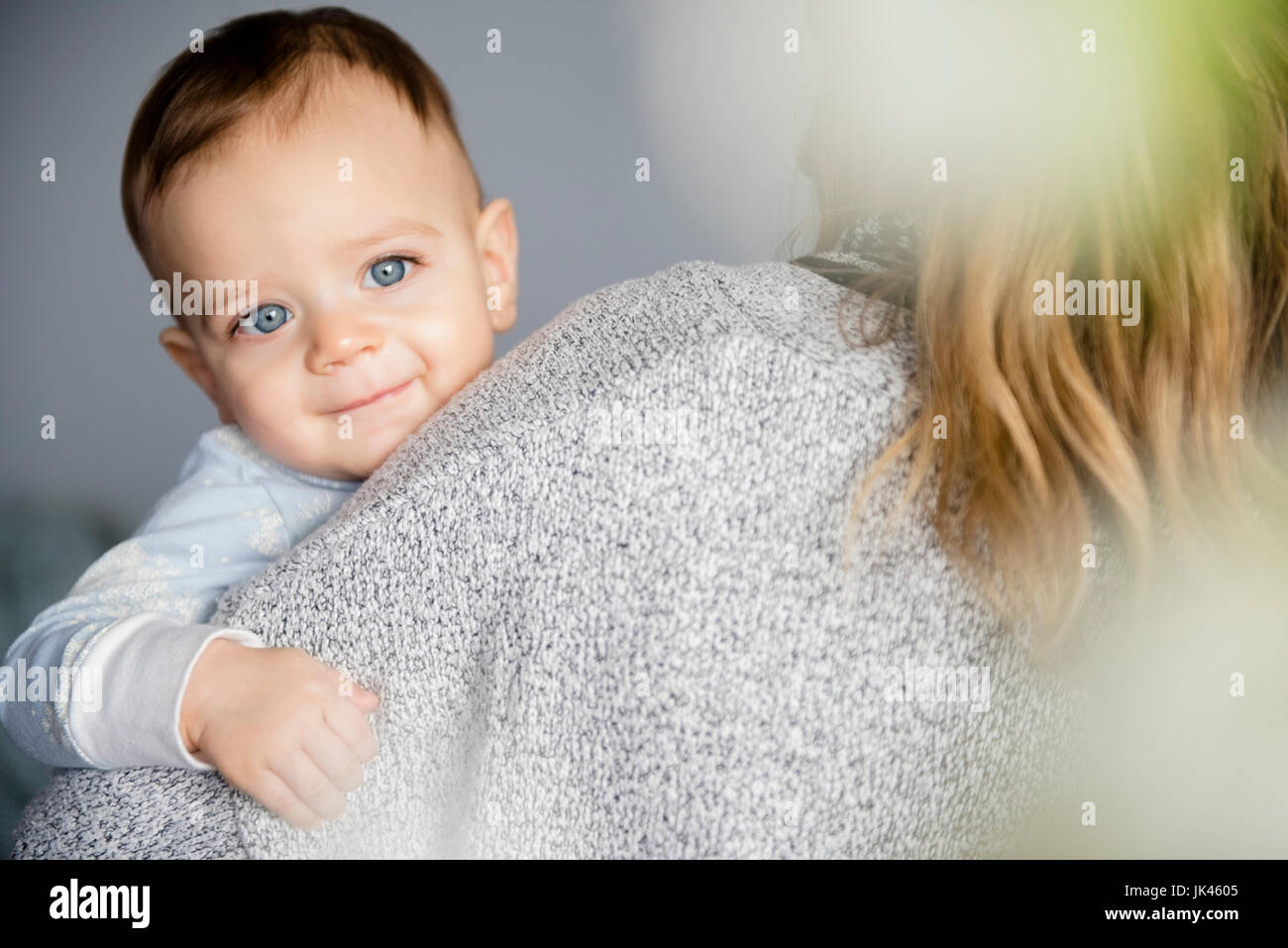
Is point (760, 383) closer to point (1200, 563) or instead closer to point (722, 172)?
point (1200, 563)

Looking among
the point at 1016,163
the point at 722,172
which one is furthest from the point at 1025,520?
the point at 722,172

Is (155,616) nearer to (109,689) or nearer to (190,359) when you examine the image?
(109,689)

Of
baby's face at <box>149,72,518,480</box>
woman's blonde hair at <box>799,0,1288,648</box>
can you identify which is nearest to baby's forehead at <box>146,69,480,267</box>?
baby's face at <box>149,72,518,480</box>

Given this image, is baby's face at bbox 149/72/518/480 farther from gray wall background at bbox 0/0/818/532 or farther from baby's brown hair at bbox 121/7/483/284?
gray wall background at bbox 0/0/818/532

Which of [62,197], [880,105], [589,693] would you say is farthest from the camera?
[62,197]

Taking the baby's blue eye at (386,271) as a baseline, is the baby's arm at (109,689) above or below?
below

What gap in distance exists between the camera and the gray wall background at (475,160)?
245 centimetres

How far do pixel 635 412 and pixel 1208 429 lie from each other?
389 millimetres

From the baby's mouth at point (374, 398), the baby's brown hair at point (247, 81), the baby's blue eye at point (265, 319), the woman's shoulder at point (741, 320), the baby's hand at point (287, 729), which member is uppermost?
the baby's brown hair at point (247, 81)

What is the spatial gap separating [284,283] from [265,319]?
49 millimetres

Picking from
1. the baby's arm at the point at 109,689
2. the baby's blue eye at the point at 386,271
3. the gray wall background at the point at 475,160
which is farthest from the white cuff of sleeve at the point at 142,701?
the gray wall background at the point at 475,160

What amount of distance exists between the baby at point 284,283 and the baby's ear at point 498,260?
0.03m

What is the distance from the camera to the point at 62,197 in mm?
2463

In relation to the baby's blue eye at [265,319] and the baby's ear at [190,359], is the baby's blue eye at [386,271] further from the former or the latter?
the baby's ear at [190,359]
